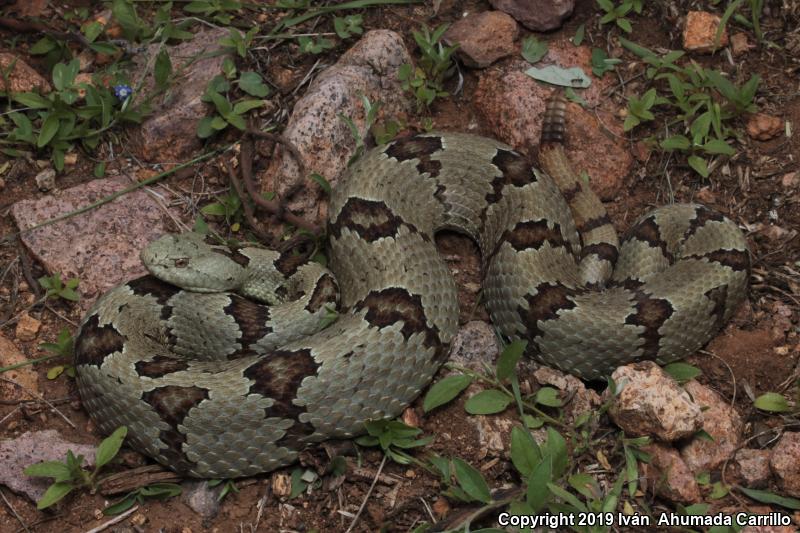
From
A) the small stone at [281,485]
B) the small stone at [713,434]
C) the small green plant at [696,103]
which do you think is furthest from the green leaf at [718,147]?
the small stone at [281,485]

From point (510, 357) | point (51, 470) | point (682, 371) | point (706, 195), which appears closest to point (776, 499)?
point (682, 371)

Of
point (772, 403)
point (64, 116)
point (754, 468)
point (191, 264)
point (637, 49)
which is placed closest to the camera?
point (754, 468)

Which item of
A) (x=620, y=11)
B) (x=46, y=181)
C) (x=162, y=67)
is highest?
(x=620, y=11)

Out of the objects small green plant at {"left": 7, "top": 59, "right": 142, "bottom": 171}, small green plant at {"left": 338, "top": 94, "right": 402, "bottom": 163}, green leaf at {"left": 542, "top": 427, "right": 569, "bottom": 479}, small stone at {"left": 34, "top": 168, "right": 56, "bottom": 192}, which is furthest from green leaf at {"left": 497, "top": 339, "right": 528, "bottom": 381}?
small stone at {"left": 34, "top": 168, "right": 56, "bottom": 192}

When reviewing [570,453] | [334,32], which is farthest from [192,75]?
[570,453]

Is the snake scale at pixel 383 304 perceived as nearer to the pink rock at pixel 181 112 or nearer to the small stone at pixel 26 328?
the small stone at pixel 26 328

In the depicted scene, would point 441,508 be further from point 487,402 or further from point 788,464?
point 788,464
